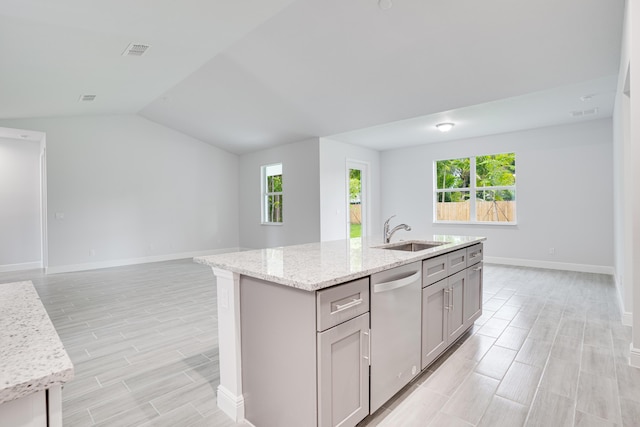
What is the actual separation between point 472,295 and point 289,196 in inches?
196

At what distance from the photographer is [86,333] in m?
3.15

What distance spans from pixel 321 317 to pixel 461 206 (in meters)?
6.38

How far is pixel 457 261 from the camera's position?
264cm

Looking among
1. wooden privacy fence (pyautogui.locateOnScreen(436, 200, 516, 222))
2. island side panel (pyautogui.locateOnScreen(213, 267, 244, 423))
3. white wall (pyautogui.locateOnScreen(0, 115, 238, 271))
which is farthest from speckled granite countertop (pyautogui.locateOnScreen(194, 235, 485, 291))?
white wall (pyautogui.locateOnScreen(0, 115, 238, 271))

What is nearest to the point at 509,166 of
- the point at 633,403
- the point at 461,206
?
the point at 461,206

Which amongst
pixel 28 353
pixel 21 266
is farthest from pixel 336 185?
pixel 21 266

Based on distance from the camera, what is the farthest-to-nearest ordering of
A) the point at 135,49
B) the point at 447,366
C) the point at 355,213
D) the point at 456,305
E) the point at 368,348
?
the point at 355,213 → the point at 135,49 → the point at 456,305 → the point at 447,366 → the point at 368,348

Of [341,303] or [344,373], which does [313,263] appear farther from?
[344,373]

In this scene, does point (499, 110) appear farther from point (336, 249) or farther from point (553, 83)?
point (336, 249)

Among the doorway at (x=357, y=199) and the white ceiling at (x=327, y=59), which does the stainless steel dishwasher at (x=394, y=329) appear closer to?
the white ceiling at (x=327, y=59)

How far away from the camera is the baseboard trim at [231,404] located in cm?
183

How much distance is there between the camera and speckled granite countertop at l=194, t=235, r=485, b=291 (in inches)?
58.7

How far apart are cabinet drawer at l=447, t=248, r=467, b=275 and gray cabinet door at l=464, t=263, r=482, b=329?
0.53 feet

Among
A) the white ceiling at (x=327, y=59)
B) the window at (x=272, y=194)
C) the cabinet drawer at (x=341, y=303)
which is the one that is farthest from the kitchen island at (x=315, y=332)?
the window at (x=272, y=194)
